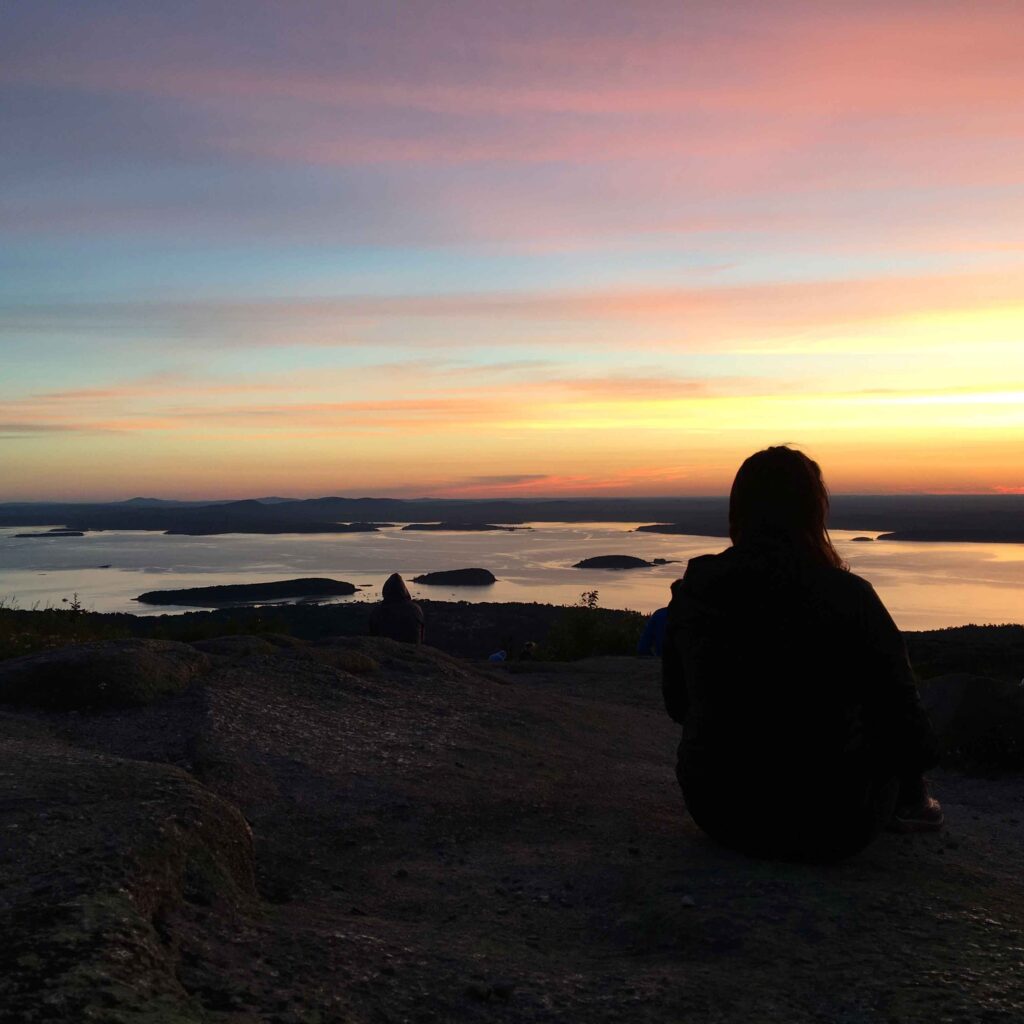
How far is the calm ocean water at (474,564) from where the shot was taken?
42000 millimetres

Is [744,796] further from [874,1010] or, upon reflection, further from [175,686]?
[175,686]

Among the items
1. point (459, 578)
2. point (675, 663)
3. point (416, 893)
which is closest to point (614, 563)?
point (459, 578)

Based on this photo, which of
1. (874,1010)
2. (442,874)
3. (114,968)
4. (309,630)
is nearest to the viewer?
(114,968)

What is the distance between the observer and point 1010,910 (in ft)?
12.7

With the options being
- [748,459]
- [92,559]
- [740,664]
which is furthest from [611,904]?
[92,559]

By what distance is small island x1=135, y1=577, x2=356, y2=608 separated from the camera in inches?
1670

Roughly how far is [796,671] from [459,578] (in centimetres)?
4799

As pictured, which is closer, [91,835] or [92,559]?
[91,835]

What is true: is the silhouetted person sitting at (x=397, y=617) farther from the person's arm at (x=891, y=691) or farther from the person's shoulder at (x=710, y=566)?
the person's arm at (x=891, y=691)

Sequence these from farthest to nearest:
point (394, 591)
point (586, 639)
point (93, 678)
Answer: point (586, 639) → point (394, 591) → point (93, 678)

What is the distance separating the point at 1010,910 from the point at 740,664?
4.61 feet

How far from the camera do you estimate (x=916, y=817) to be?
14.5 ft

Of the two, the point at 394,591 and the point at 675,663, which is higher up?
the point at 675,663

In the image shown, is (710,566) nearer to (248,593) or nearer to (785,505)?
(785,505)
